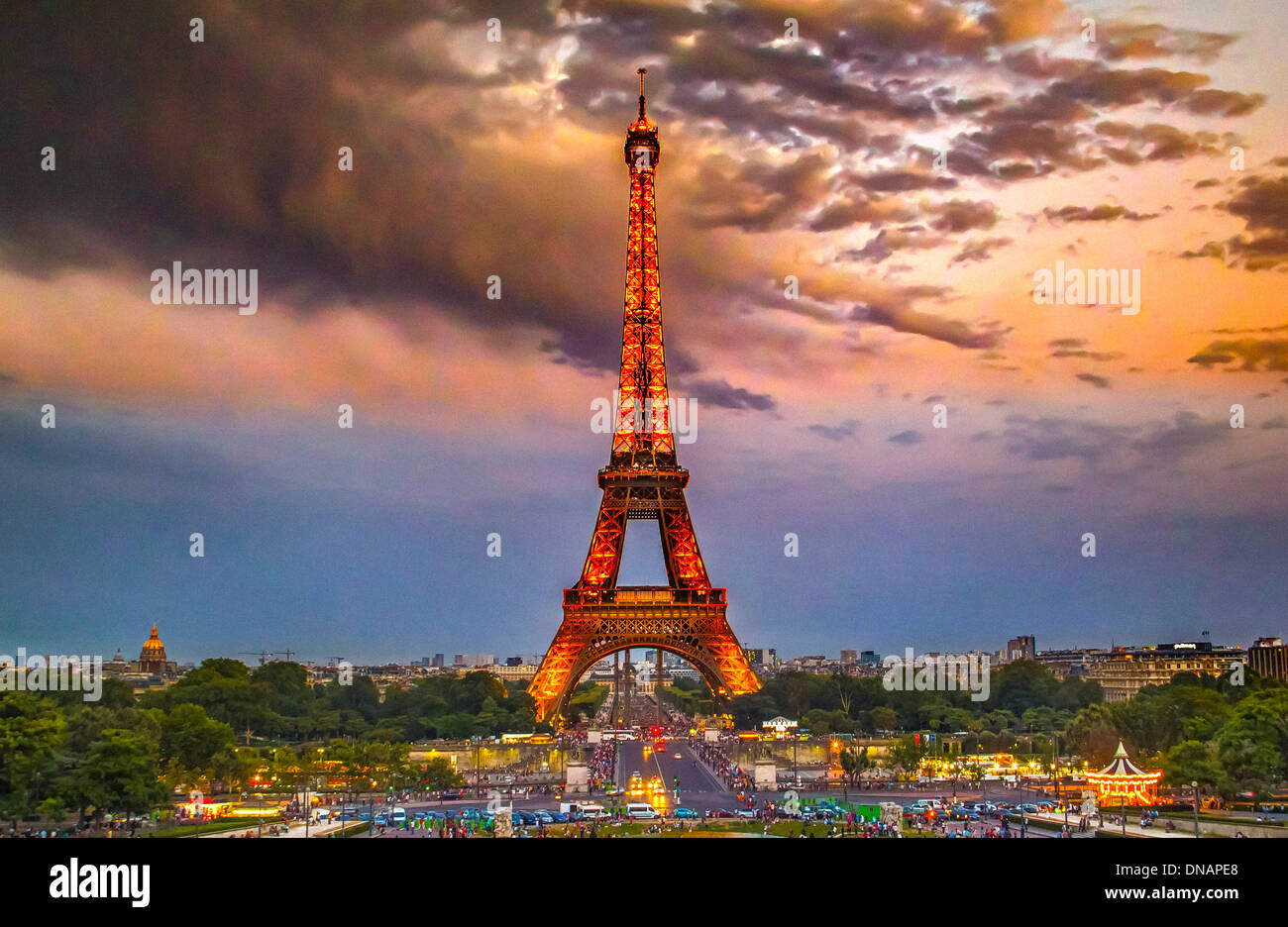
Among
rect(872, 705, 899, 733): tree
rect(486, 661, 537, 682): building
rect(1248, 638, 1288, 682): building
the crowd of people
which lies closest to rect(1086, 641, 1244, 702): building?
rect(1248, 638, 1288, 682): building

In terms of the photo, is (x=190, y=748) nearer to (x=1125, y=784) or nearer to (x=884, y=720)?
Answer: (x=1125, y=784)

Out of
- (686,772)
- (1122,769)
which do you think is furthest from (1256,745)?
(686,772)

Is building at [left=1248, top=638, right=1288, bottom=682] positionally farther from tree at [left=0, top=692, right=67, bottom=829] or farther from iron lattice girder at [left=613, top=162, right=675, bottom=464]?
tree at [left=0, top=692, right=67, bottom=829]

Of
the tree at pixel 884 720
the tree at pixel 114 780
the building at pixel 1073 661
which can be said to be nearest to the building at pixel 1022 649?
the building at pixel 1073 661

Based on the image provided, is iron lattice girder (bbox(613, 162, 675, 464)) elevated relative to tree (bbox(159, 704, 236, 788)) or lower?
elevated

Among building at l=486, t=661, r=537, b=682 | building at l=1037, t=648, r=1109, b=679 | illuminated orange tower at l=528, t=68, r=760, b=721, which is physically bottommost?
building at l=486, t=661, r=537, b=682
